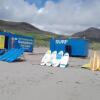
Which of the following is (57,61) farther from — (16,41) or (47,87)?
(16,41)

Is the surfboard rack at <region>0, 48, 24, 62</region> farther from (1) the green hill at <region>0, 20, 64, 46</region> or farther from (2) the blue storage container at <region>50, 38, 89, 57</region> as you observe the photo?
(1) the green hill at <region>0, 20, 64, 46</region>

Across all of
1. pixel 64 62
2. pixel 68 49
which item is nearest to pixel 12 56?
pixel 64 62

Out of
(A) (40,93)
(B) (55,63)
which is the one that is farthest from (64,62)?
(A) (40,93)

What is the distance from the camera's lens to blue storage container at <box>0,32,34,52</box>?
26.2 metres

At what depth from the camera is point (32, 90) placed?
8.96 metres

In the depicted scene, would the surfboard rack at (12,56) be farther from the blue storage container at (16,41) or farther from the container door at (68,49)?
the container door at (68,49)

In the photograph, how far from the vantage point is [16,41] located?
2783 cm

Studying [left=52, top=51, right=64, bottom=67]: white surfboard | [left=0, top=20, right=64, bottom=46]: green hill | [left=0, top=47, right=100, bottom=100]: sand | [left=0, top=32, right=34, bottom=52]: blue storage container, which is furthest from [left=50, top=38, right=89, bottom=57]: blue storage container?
[left=0, top=20, right=64, bottom=46]: green hill

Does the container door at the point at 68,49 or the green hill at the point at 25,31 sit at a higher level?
the green hill at the point at 25,31

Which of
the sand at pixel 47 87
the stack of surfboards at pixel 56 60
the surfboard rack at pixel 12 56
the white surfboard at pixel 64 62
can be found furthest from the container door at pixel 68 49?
the sand at pixel 47 87

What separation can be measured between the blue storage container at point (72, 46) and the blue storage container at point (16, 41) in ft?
9.73

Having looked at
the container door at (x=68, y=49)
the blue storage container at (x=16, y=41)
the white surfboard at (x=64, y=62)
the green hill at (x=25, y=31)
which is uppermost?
the green hill at (x=25, y=31)

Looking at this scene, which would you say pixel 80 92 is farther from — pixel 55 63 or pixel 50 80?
pixel 55 63

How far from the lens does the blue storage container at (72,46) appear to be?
86.8 ft
